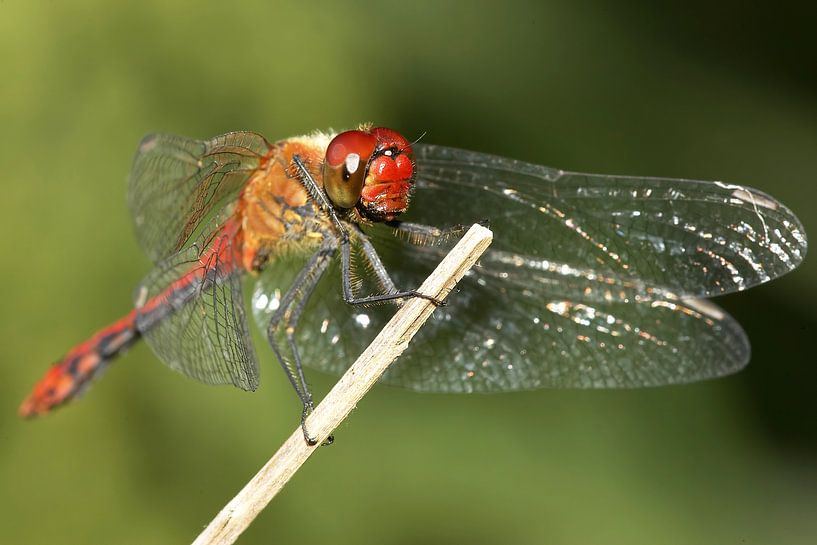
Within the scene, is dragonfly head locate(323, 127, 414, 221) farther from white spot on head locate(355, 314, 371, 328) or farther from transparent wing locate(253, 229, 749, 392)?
white spot on head locate(355, 314, 371, 328)

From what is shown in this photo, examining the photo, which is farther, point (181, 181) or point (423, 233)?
point (181, 181)

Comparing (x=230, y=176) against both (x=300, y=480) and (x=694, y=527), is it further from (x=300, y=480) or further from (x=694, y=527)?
(x=694, y=527)

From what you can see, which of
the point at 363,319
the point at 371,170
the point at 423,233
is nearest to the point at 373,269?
the point at 423,233

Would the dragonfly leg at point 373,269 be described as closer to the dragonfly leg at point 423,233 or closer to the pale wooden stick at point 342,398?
the dragonfly leg at point 423,233

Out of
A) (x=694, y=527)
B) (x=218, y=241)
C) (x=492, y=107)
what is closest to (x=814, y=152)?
(x=492, y=107)

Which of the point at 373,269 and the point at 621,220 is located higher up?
the point at 373,269

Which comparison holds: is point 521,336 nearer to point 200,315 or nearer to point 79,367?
point 200,315
